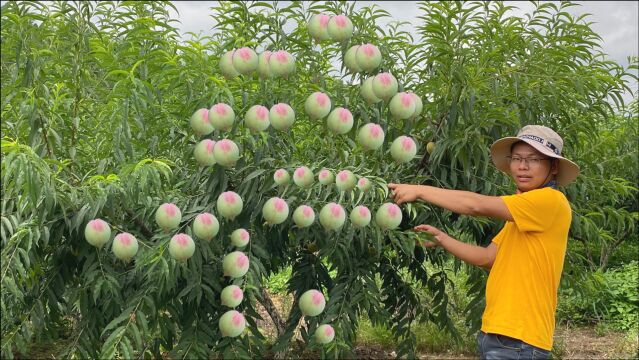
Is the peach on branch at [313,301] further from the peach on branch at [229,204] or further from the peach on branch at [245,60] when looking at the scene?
the peach on branch at [245,60]

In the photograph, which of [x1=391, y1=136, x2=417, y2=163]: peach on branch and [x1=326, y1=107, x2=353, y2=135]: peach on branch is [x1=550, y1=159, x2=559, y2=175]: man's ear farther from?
[x1=326, y1=107, x2=353, y2=135]: peach on branch

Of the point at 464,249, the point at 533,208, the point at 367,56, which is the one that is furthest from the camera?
the point at 464,249

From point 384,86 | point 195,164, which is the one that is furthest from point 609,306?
point 384,86

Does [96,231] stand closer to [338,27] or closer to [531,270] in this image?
[338,27]

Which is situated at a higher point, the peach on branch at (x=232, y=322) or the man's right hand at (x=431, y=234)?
the man's right hand at (x=431, y=234)

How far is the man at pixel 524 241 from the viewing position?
201 centimetres

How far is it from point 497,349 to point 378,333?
10.4ft

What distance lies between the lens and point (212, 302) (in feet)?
6.57

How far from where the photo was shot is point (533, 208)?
2.02 m

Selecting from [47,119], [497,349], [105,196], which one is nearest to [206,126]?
[105,196]

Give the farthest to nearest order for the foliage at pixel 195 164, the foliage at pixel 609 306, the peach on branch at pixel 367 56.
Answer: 1. the foliage at pixel 609 306
2. the foliage at pixel 195 164
3. the peach on branch at pixel 367 56

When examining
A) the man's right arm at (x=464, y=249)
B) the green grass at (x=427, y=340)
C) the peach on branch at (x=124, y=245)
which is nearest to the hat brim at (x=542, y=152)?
the man's right arm at (x=464, y=249)

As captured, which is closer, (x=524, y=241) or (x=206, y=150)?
(x=206, y=150)

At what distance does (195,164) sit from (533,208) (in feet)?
3.57
